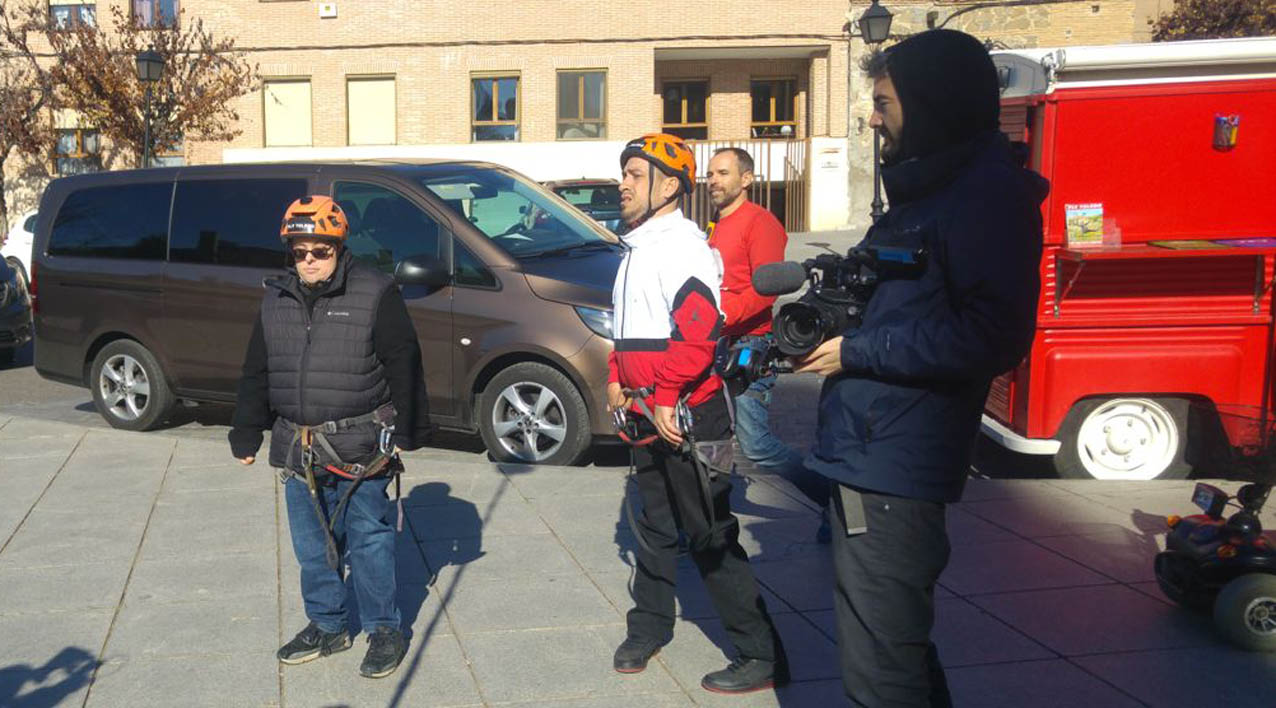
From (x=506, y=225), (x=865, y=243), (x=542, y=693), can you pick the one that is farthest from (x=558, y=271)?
(x=865, y=243)

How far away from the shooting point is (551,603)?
5426 mm

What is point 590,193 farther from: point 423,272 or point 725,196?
point 725,196

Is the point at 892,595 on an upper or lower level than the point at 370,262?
lower

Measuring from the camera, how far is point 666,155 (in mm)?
4543

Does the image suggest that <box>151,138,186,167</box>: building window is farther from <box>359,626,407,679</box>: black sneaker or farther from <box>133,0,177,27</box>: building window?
<box>359,626,407,679</box>: black sneaker

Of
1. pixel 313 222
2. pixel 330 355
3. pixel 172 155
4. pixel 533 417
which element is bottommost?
pixel 533 417

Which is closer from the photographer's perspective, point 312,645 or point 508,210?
point 312,645

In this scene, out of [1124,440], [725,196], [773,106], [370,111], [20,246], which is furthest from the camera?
[773,106]

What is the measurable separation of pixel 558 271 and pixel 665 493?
3795mm

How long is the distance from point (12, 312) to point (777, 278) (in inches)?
463

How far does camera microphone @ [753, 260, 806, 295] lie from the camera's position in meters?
3.44

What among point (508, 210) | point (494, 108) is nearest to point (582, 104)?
point (494, 108)

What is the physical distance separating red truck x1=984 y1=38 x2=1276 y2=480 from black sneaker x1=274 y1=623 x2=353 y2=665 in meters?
4.34

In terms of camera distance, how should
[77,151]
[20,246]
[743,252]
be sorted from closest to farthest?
[743,252], [20,246], [77,151]
